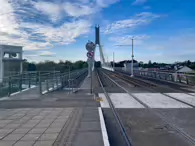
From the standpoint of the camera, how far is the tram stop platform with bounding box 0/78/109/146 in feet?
15.2

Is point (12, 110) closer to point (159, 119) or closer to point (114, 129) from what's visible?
point (114, 129)

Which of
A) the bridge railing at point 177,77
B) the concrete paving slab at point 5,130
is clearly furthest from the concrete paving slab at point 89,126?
the bridge railing at point 177,77

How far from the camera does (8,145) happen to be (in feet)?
14.5

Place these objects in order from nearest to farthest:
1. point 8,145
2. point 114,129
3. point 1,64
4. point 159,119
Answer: point 8,145
point 114,129
point 159,119
point 1,64

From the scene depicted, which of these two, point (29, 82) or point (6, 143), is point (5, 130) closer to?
point (6, 143)

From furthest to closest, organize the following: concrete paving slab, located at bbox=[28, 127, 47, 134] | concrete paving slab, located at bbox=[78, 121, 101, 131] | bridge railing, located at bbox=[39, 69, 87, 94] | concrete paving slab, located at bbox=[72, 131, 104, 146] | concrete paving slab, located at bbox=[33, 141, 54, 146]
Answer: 1. bridge railing, located at bbox=[39, 69, 87, 94]
2. concrete paving slab, located at bbox=[78, 121, 101, 131]
3. concrete paving slab, located at bbox=[28, 127, 47, 134]
4. concrete paving slab, located at bbox=[72, 131, 104, 146]
5. concrete paving slab, located at bbox=[33, 141, 54, 146]

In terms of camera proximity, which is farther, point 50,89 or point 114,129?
point 50,89

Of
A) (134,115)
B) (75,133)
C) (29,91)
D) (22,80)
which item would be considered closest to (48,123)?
(75,133)

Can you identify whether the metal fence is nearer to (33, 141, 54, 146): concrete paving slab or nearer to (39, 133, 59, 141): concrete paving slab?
(39, 133, 59, 141): concrete paving slab

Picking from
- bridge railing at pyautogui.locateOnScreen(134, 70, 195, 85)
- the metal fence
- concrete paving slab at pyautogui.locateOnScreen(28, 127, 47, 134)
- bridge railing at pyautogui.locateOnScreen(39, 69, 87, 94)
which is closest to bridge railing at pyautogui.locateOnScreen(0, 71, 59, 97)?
the metal fence

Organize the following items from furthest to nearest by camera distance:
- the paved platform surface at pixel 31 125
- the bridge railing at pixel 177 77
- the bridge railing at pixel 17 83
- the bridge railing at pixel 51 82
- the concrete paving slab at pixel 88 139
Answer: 1. the bridge railing at pixel 177 77
2. the bridge railing at pixel 51 82
3. the bridge railing at pixel 17 83
4. the paved platform surface at pixel 31 125
5. the concrete paving slab at pixel 88 139

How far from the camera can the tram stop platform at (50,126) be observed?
183 inches

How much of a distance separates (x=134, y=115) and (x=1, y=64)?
20.8 meters

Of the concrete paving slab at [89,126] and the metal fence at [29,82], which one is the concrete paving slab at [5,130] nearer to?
the concrete paving slab at [89,126]
